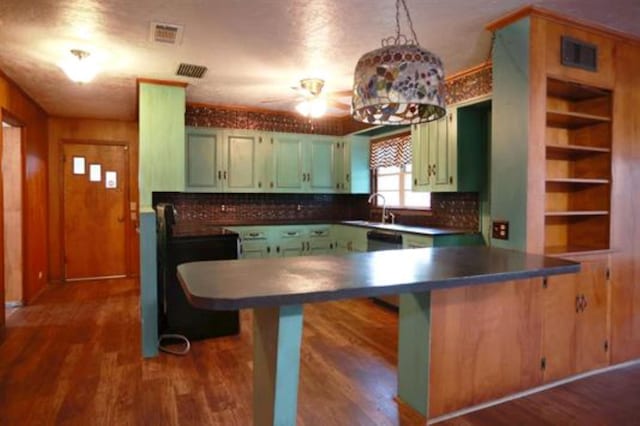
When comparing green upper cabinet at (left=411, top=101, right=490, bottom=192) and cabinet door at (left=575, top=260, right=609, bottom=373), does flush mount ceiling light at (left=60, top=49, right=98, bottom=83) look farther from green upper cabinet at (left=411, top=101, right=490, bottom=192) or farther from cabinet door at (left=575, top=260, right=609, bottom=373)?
cabinet door at (left=575, top=260, right=609, bottom=373)

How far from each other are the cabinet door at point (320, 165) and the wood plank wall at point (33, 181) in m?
3.35

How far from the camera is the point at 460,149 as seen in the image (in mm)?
3914

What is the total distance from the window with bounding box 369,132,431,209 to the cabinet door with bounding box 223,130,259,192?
1.66 metres

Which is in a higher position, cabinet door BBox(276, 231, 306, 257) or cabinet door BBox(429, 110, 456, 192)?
cabinet door BBox(429, 110, 456, 192)

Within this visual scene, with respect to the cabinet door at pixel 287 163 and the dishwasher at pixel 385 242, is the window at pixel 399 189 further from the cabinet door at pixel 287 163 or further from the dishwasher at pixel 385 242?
the cabinet door at pixel 287 163

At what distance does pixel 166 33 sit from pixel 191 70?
2.82ft

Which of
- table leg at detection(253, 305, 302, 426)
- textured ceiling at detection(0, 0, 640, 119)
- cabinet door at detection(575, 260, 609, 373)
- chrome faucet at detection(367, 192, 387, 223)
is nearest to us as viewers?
table leg at detection(253, 305, 302, 426)

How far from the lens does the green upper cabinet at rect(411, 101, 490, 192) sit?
3924mm

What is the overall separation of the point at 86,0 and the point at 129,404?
95.6 inches

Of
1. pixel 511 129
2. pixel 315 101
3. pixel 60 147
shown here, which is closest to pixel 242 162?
pixel 315 101

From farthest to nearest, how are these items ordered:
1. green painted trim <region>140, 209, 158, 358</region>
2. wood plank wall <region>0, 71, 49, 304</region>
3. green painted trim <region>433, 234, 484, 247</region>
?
wood plank wall <region>0, 71, 49, 304</region>, green painted trim <region>433, 234, 484, 247</region>, green painted trim <region>140, 209, 158, 358</region>

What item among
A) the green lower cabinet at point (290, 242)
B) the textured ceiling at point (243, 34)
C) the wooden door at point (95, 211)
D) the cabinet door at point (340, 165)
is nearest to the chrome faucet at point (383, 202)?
the cabinet door at point (340, 165)

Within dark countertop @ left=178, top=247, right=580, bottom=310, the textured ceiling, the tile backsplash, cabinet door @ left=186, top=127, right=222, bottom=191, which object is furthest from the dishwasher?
cabinet door @ left=186, top=127, right=222, bottom=191

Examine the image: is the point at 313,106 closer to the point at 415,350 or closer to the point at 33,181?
the point at 415,350
